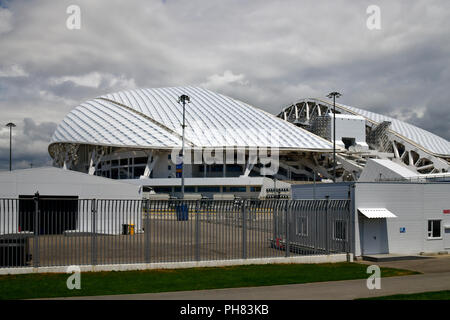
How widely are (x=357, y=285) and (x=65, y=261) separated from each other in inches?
416

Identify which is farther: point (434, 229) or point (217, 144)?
point (217, 144)

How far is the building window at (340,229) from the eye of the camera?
2059cm

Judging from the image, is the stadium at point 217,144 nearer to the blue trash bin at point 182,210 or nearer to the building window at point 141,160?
the building window at point 141,160

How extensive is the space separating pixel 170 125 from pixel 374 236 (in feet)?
187

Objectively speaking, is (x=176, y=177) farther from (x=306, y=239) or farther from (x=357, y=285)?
(x=357, y=285)

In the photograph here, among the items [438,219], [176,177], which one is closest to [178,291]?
[438,219]

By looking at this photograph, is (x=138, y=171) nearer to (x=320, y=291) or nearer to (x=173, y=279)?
(x=173, y=279)

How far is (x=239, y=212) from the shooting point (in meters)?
18.5

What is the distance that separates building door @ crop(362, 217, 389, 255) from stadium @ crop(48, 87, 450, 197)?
147 ft

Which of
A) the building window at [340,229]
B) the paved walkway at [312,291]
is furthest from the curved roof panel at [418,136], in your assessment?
the paved walkway at [312,291]

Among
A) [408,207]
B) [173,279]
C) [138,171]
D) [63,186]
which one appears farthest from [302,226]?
[138,171]

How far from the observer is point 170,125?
247 feet
